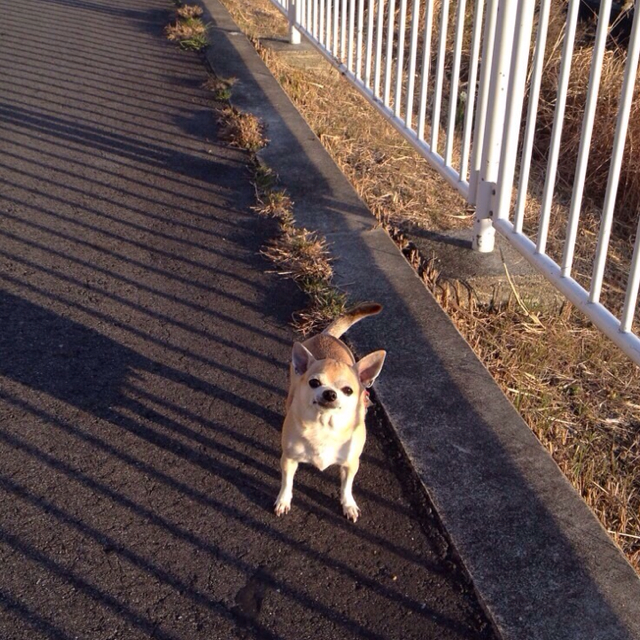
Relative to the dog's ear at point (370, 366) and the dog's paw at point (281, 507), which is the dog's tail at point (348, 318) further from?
the dog's paw at point (281, 507)

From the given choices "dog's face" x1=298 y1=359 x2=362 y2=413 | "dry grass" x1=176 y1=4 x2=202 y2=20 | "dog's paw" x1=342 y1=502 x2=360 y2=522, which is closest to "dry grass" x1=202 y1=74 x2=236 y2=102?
"dry grass" x1=176 y1=4 x2=202 y2=20

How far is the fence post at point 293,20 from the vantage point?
7658 millimetres

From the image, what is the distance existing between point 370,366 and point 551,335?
140 cm

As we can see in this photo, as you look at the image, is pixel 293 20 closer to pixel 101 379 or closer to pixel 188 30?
pixel 188 30

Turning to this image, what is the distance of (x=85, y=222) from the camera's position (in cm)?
488

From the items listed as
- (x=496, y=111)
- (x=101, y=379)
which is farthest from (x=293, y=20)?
(x=101, y=379)

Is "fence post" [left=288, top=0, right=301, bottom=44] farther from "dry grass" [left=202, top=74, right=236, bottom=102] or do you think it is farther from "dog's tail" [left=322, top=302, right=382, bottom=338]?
"dog's tail" [left=322, top=302, right=382, bottom=338]

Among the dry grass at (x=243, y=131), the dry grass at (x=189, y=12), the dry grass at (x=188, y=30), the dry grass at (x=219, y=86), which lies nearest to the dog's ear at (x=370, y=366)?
the dry grass at (x=243, y=131)

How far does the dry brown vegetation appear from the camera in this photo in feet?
10.6

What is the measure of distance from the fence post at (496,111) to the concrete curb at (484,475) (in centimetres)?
54

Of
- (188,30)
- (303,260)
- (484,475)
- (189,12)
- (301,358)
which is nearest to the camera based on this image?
(301,358)

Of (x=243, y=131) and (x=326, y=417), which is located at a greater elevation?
(x=243, y=131)

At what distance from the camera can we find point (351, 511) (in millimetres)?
2928

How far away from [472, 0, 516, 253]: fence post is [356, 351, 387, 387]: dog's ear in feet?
5.03
